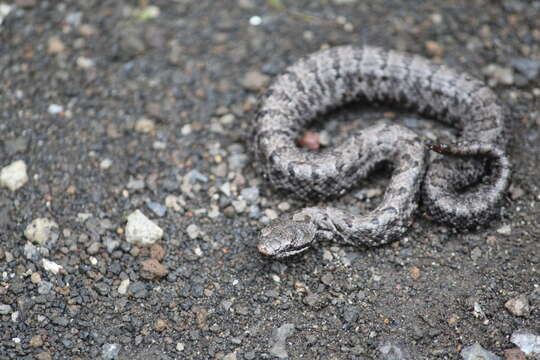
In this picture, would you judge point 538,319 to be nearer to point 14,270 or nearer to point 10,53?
point 14,270

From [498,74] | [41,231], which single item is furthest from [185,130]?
[498,74]

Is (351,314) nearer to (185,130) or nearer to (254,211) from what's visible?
(254,211)

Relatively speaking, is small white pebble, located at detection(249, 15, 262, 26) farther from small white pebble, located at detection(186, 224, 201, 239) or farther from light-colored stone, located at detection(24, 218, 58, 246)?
light-colored stone, located at detection(24, 218, 58, 246)

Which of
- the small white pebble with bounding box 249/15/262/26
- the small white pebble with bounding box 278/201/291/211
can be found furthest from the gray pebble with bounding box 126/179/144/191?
the small white pebble with bounding box 249/15/262/26

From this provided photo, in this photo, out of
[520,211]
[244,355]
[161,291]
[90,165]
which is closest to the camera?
[244,355]

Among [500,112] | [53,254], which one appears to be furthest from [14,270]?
[500,112]

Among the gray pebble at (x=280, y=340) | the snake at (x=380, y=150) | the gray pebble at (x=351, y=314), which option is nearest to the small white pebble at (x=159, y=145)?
the snake at (x=380, y=150)

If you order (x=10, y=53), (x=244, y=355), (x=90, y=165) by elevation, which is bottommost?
(x=244, y=355)

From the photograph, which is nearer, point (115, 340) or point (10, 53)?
point (115, 340)
